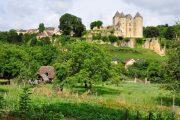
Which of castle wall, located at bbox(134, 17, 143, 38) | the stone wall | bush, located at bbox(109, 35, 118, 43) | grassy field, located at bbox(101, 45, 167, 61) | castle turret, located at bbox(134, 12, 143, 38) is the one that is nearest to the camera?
grassy field, located at bbox(101, 45, 167, 61)

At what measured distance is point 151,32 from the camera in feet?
585

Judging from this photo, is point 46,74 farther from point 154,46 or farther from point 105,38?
point 154,46

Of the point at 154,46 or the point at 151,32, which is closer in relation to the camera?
the point at 154,46

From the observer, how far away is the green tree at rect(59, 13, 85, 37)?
152250mm

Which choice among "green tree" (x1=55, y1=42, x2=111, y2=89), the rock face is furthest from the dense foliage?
the rock face

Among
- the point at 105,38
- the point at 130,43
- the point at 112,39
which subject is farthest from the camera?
the point at 112,39

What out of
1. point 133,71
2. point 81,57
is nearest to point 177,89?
point 81,57

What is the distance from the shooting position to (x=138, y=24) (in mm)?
172250

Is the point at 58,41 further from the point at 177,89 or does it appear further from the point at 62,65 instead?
the point at 177,89

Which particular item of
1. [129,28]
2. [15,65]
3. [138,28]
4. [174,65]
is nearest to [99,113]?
[174,65]

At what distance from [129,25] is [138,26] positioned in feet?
11.5

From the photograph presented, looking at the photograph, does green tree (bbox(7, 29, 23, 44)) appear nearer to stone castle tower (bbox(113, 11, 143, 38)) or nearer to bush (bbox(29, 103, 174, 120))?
stone castle tower (bbox(113, 11, 143, 38))

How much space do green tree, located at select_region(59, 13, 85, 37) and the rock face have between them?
73.9 ft

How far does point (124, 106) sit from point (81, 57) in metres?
18.9
